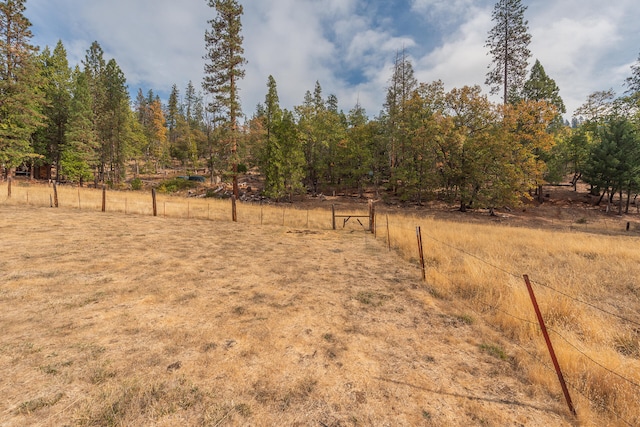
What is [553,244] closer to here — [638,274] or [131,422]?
[638,274]

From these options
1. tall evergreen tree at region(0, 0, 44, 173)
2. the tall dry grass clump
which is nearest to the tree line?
tall evergreen tree at region(0, 0, 44, 173)

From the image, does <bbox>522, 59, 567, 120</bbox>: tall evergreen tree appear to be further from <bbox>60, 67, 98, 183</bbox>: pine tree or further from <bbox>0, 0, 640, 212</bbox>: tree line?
<bbox>60, 67, 98, 183</bbox>: pine tree

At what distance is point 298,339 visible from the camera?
4.40 m

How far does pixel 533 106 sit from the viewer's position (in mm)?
25344

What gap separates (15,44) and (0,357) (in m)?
41.5

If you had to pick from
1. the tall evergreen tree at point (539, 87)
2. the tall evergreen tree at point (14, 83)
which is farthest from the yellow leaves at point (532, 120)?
the tall evergreen tree at point (14, 83)

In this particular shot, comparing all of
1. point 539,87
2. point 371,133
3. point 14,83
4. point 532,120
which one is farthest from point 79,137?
point 539,87

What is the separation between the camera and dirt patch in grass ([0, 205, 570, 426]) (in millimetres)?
2990

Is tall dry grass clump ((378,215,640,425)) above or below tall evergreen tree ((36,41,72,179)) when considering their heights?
below

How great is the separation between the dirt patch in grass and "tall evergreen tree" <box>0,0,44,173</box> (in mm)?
30872

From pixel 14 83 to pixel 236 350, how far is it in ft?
133

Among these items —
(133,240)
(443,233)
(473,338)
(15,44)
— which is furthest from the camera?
(15,44)

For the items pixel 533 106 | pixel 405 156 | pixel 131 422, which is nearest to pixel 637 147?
pixel 533 106

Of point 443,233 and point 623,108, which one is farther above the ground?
point 623,108
